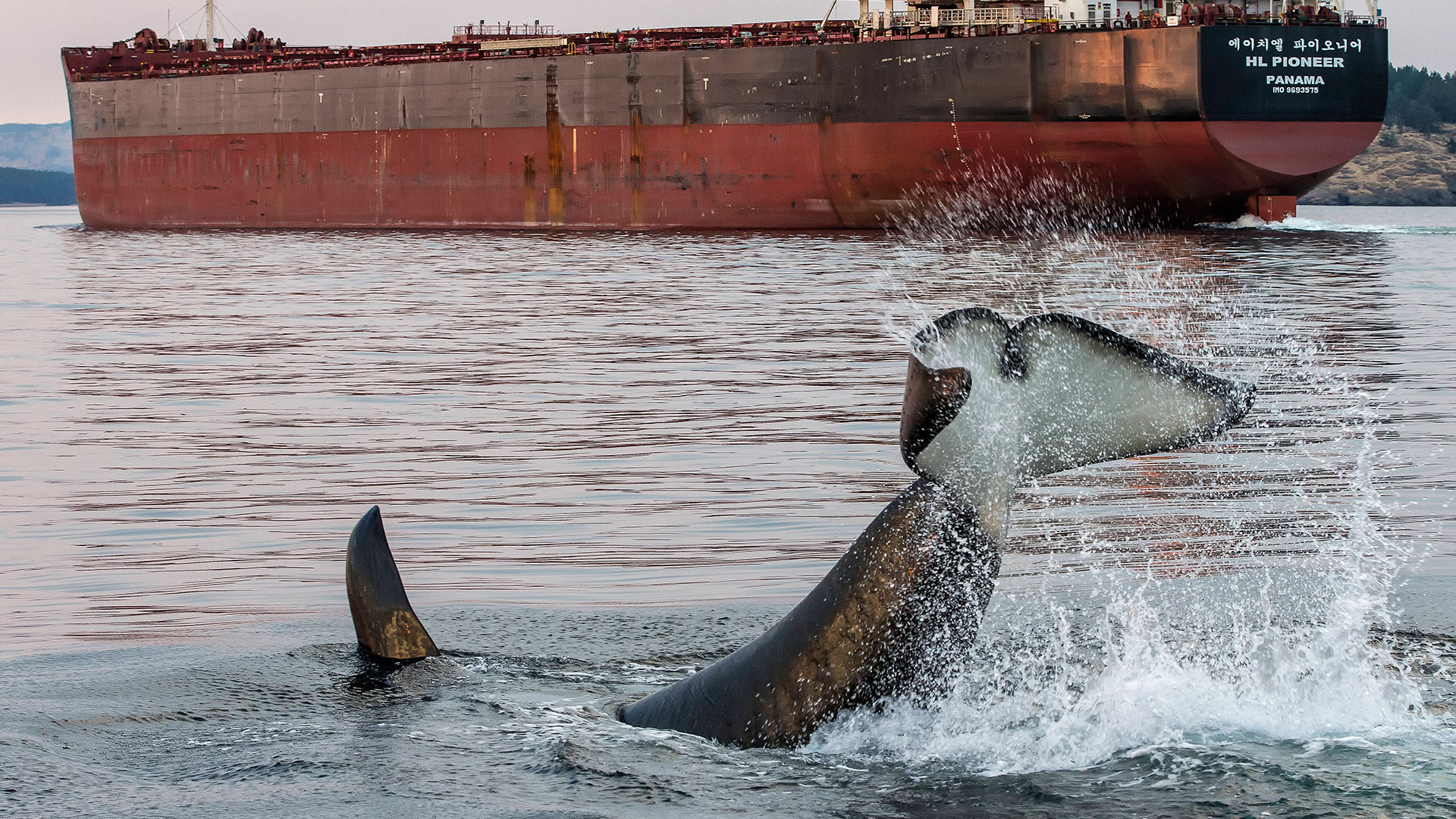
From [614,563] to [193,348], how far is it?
36.3 ft

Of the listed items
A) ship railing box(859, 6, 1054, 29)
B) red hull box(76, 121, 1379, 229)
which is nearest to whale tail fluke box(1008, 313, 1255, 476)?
red hull box(76, 121, 1379, 229)

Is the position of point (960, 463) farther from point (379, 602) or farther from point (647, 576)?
point (647, 576)

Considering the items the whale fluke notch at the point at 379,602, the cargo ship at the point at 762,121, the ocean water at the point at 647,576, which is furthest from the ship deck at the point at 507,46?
the whale fluke notch at the point at 379,602

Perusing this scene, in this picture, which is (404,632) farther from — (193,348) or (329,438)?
(193,348)

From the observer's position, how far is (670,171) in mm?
42938

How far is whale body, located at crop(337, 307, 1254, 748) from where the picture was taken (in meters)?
4.38

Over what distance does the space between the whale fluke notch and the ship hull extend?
104 ft

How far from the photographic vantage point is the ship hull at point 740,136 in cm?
3572

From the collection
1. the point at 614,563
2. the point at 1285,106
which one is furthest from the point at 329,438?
the point at 1285,106

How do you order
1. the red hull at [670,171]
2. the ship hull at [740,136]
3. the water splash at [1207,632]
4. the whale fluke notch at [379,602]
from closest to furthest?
the water splash at [1207,632] → the whale fluke notch at [379,602] → the ship hull at [740,136] → the red hull at [670,171]

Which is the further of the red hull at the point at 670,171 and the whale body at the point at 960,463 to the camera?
the red hull at the point at 670,171

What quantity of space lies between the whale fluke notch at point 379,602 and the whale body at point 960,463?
171cm

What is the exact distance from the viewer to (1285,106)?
35.8 meters

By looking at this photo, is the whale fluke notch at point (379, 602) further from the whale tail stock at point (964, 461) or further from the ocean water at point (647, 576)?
the whale tail stock at point (964, 461)
